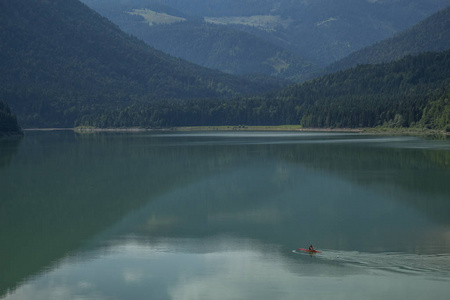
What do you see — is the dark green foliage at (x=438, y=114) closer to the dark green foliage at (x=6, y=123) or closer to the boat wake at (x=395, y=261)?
the dark green foliage at (x=6, y=123)

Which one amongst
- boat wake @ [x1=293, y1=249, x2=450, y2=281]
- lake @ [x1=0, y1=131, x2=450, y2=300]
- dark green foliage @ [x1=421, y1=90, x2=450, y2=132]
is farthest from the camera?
dark green foliage @ [x1=421, y1=90, x2=450, y2=132]

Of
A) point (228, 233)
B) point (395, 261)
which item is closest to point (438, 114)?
point (228, 233)

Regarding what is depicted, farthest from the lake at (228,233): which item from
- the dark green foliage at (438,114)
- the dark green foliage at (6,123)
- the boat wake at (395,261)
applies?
the dark green foliage at (6,123)

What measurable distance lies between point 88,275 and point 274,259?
8819mm

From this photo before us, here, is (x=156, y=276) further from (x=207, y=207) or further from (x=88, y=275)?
(x=207, y=207)

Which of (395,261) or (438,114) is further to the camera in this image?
(438,114)

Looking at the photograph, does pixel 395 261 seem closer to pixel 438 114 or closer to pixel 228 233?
pixel 228 233

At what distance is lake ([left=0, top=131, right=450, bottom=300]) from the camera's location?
28.8 m

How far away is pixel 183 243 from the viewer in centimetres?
3616

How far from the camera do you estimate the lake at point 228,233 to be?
94.5 feet

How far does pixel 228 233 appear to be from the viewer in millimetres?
38562

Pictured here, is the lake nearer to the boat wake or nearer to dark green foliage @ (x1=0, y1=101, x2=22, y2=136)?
the boat wake

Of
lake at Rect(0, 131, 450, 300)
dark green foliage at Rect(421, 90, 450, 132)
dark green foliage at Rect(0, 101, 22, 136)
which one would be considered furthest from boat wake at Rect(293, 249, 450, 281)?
dark green foliage at Rect(0, 101, 22, 136)

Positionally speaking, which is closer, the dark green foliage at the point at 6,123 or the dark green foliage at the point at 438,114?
the dark green foliage at the point at 438,114
